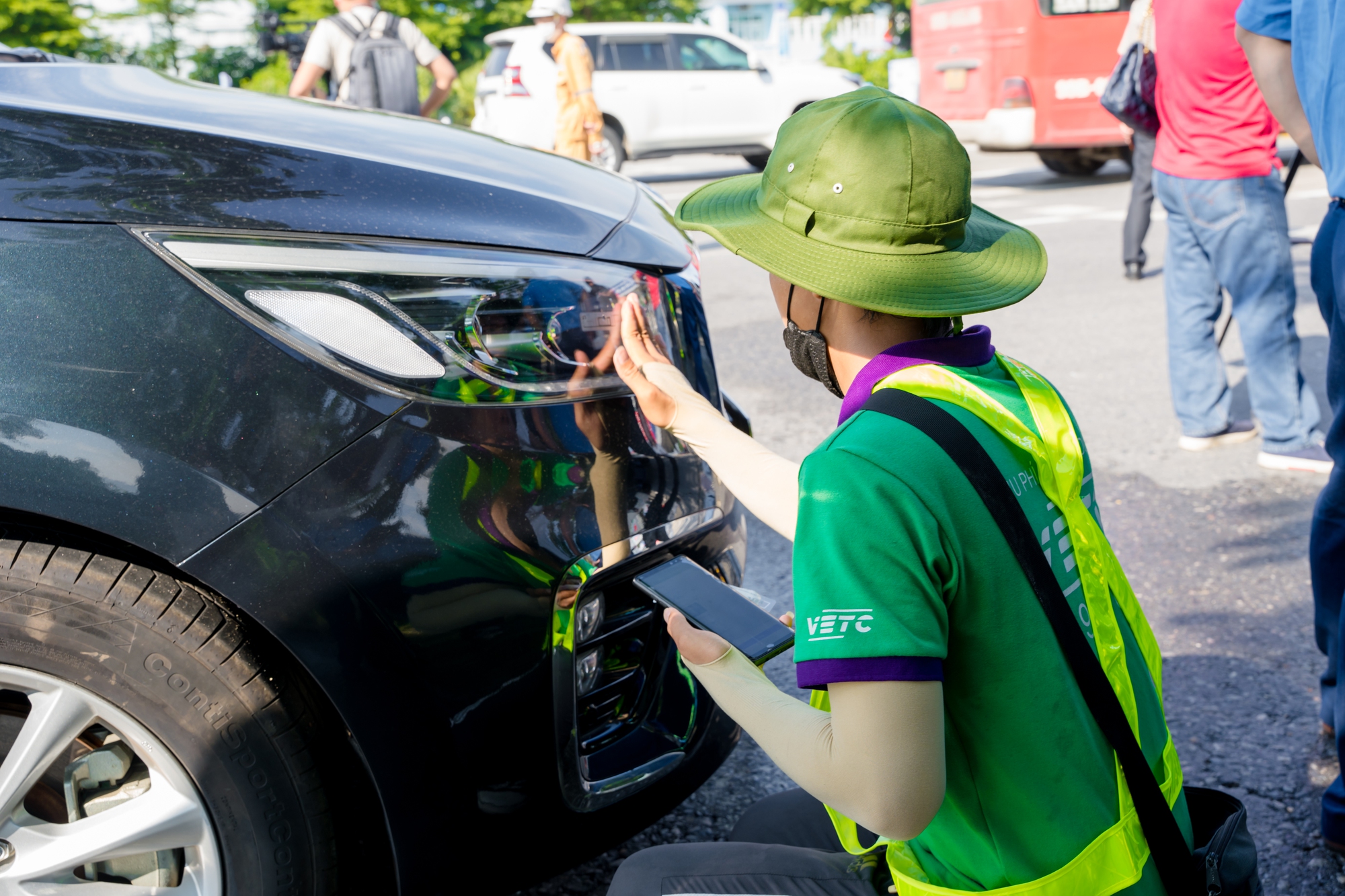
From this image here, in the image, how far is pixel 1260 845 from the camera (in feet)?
7.48

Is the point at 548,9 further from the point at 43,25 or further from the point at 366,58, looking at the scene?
the point at 43,25

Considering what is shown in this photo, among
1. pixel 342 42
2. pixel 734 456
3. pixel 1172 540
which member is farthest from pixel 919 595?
pixel 342 42

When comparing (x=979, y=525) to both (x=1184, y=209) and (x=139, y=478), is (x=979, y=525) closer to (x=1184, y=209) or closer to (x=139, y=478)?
(x=139, y=478)

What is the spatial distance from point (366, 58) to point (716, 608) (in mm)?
4646

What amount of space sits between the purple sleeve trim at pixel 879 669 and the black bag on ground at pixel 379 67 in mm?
4955

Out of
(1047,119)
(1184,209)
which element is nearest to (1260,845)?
(1184,209)

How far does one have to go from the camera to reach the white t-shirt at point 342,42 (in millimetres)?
5605

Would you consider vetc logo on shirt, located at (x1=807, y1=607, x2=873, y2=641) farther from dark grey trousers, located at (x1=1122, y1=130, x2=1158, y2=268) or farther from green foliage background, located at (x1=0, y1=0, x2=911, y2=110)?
green foliage background, located at (x1=0, y1=0, x2=911, y2=110)

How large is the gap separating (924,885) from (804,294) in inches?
27.3

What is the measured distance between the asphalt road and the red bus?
135 inches

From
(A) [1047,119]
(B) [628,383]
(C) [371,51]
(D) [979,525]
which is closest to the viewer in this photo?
(D) [979,525]

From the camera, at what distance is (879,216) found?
131 centimetres

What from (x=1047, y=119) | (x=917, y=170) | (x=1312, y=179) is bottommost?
(x=1312, y=179)

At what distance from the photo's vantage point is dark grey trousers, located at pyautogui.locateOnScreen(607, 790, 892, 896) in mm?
1436
